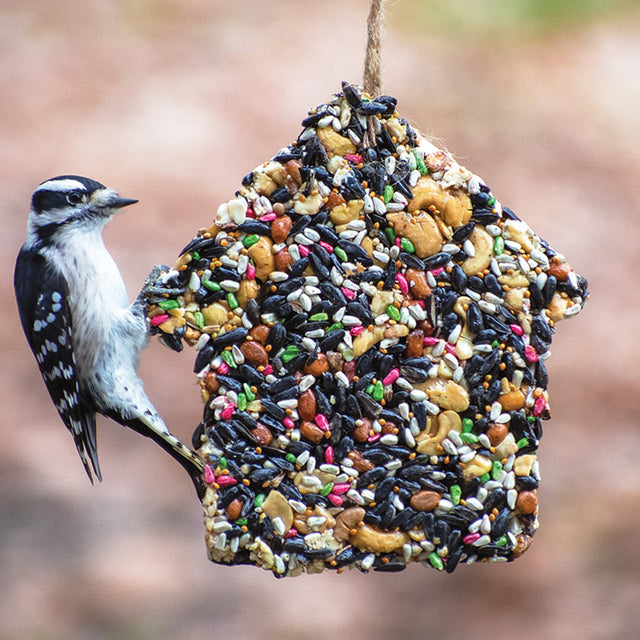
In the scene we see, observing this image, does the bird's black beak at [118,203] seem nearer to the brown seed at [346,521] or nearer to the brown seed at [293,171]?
the brown seed at [293,171]

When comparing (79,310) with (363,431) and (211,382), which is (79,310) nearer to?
(211,382)

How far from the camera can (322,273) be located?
1647mm

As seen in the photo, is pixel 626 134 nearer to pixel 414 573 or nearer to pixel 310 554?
pixel 414 573

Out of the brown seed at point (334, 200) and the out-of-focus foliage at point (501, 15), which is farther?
the out-of-focus foliage at point (501, 15)

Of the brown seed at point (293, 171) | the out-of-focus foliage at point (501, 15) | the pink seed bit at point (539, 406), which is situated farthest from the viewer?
the out-of-focus foliage at point (501, 15)

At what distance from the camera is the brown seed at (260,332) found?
5.42ft

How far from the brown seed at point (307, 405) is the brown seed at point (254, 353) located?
101 millimetres

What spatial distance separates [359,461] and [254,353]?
301mm

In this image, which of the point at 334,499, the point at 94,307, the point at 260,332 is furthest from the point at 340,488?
the point at 94,307

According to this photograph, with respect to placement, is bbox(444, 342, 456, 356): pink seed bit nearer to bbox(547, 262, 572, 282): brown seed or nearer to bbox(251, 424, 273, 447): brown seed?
bbox(547, 262, 572, 282): brown seed

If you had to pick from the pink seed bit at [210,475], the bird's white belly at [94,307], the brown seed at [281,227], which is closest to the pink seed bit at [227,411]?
the pink seed bit at [210,475]

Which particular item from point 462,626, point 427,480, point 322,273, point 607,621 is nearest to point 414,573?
point 462,626

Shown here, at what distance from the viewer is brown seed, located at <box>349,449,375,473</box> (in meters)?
1.70

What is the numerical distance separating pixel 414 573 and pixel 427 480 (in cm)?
110
